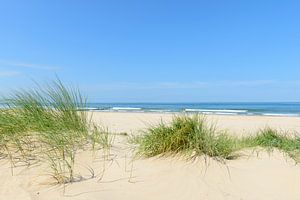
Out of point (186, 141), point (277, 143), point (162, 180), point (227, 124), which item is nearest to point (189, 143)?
point (186, 141)

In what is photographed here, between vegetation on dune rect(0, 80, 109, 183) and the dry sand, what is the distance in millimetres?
190

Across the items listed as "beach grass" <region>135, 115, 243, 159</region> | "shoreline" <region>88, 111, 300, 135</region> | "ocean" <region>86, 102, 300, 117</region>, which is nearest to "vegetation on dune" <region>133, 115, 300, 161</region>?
"beach grass" <region>135, 115, 243, 159</region>

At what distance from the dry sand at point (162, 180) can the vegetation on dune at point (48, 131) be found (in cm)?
19

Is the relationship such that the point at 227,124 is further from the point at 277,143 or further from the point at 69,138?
the point at 69,138

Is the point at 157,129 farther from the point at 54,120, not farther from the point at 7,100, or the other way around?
the point at 7,100

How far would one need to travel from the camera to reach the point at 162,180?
4.06m

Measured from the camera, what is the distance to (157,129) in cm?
512

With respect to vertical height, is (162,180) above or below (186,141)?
below

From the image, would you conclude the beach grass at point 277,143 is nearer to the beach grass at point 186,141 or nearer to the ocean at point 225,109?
the beach grass at point 186,141

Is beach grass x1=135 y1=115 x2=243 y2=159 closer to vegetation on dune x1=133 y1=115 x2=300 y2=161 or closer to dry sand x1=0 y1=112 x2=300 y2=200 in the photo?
vegetation on dune x1=133 y1=115 x2=300 y2=161

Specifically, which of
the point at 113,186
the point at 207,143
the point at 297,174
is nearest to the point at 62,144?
the point at 113,186

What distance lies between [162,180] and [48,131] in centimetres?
200

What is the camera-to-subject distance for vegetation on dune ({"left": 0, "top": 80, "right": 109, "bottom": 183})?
14.8 ft

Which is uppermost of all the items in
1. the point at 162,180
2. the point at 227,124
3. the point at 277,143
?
the point at 277,143
